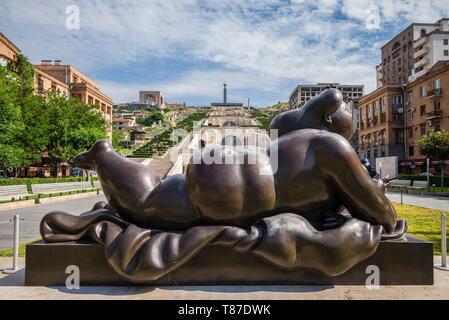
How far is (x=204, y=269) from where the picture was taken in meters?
4.65

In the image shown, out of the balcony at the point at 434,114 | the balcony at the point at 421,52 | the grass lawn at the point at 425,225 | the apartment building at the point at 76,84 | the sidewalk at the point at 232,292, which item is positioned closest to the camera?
the sidewalk at the point at 232,292

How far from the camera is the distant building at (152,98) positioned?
596ft

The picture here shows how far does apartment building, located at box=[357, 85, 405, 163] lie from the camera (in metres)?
47.9

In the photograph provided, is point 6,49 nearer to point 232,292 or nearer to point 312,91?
point 232,292

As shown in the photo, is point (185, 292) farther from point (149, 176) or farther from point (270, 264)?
point (149, 176)

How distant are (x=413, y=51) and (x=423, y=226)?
64204 mm

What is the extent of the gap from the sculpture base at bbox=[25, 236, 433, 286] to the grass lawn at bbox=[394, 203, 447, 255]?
10.7ft

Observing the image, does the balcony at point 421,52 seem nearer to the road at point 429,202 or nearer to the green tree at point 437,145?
the green tree at point 437,145

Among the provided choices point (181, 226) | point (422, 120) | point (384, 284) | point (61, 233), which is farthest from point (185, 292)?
point (422, 120)

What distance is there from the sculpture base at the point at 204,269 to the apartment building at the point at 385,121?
48.0m

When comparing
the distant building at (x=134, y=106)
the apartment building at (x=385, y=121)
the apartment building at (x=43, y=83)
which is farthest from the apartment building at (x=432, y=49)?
the distant building at (x=134, y=106)

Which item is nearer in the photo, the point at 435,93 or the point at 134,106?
the point at 435,93

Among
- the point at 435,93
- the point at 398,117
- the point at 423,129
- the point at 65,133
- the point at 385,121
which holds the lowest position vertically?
the point at 65,133

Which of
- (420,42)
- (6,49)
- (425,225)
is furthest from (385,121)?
(6,49)
